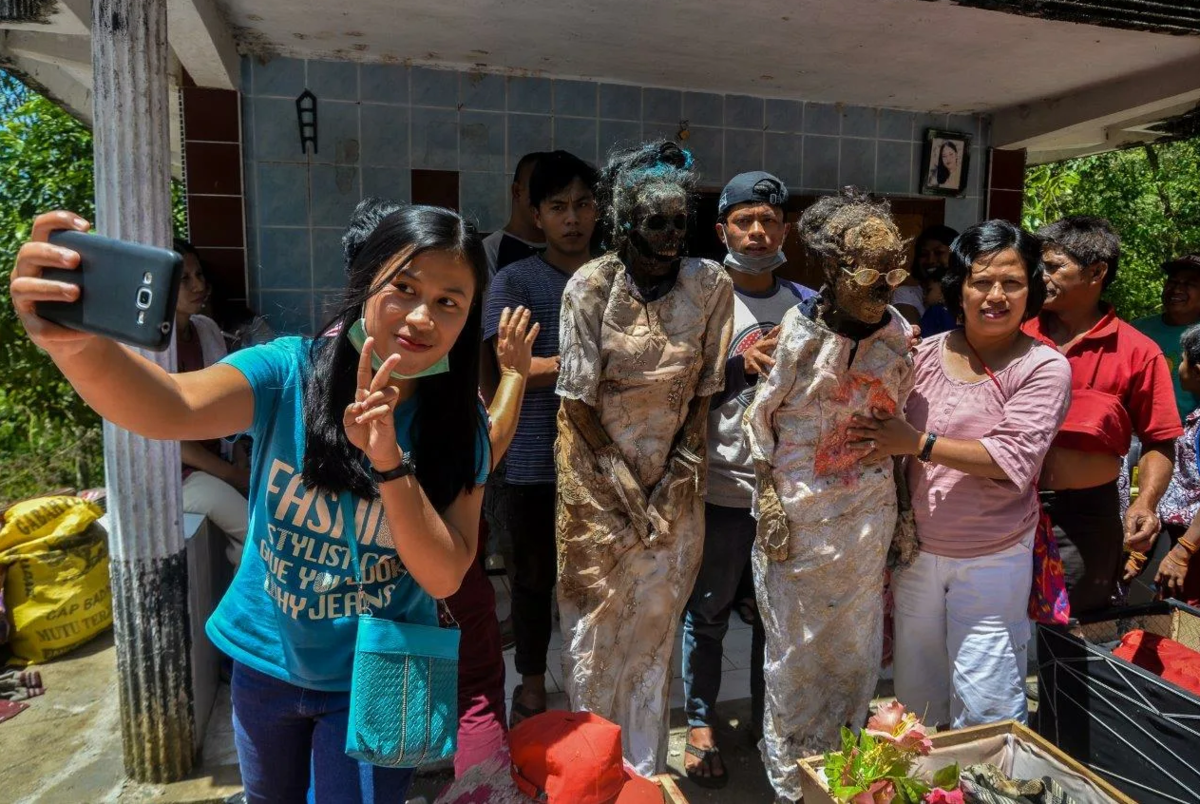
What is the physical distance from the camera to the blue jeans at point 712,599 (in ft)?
9.66

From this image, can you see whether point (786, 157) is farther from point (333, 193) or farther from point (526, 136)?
point (333, 193)

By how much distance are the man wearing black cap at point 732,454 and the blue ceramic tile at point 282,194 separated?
8.21ft

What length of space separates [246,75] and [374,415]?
146 inches

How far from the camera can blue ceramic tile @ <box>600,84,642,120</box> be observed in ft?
16.3

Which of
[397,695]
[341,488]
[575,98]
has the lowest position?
[397,695]

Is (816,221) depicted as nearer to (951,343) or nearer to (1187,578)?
(951,343)

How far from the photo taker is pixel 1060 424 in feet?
8.25

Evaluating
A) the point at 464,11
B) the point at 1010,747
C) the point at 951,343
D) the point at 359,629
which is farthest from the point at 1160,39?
the point at 359,629

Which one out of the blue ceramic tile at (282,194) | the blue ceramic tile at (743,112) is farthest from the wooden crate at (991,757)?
the blue ceramic tile at (743,112)

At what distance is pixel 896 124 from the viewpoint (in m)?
5.65

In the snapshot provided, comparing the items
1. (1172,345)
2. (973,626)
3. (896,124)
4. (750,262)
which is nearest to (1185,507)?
(1172,345)

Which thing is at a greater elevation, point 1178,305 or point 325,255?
point 325,255

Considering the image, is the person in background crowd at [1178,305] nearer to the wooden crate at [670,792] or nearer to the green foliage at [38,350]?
the wooden crate at [670,792]

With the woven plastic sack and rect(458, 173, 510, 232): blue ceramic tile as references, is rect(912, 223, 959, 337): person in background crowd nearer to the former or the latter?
rect(458, 173, 510, 232): blue ceramic tile
